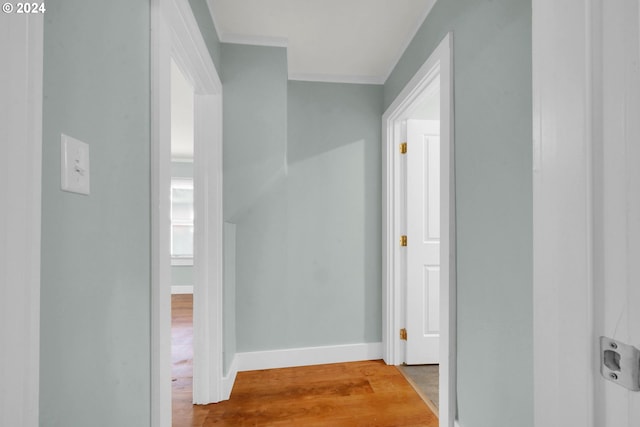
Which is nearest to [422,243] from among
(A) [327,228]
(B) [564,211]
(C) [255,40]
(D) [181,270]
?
(A) [327,228]

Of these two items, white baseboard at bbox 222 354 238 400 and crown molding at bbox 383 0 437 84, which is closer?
crown molding at bbox 383 0 437 84

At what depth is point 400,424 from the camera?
1.77 meters

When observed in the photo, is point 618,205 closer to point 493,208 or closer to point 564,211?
point 564,211

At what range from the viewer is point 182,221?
5.84 meters

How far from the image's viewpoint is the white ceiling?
6.04 feet

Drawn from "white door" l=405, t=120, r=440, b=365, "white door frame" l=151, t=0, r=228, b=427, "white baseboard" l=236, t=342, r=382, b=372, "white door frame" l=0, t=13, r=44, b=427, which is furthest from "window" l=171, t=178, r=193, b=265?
"white door frame" l=0, t=13, r=44, b=427

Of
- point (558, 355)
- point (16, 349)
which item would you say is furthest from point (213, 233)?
point (558, 355)

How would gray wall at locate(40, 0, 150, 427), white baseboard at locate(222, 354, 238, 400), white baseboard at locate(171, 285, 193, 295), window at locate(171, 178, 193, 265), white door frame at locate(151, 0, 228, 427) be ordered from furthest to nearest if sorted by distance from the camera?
window at locate(171, 178, 193, 265), white baseboard at locate(171, 285, 193, 295), white baseboard at locate(222, 354, 238, 400), white door frame at locate(151, 0, 228, 427), gray wall at locate(40, 0, 150, 427)

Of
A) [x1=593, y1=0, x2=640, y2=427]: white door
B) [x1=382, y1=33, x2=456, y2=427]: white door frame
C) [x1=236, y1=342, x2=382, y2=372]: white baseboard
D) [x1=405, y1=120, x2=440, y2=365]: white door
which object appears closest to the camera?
[x1=593, y1=0, x2=640, y2=427]: white door

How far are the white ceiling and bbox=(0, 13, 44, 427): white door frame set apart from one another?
1.65m

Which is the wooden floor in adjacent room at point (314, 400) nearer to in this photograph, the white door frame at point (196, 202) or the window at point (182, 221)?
the white door frame at point (196, 202)

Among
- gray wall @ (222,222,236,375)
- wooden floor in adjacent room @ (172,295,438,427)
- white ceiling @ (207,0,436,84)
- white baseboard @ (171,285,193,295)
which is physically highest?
white ceiling @ (207,0,436,84)

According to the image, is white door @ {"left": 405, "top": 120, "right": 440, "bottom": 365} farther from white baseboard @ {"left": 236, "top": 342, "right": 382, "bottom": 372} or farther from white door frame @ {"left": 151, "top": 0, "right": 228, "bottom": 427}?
white door frame @ {"left": 151, "top": 0, "right": 228, "bottom": 427}

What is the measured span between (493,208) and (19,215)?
140 centimetres
